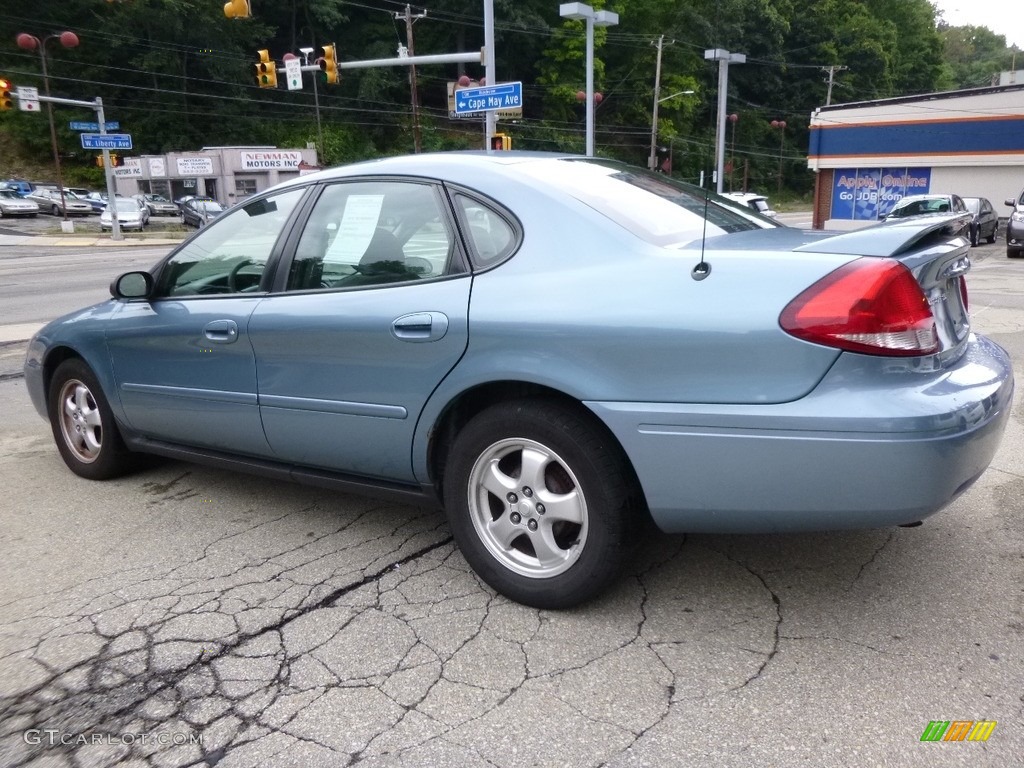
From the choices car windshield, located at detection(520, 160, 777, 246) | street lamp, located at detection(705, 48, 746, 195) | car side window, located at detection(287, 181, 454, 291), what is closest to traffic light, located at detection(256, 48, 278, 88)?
street lamp, located at detection(705, 48, 746, 195)

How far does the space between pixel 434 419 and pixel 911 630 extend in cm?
175

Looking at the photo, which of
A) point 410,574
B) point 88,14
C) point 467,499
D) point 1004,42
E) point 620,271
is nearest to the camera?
point 620,271

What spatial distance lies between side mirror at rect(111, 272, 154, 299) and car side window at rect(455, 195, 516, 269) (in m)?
1.84

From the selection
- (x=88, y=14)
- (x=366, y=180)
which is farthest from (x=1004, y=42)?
(x=366, y=180)

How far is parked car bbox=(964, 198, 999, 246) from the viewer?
22969mm

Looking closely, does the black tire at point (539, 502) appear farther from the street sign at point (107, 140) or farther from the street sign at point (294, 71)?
the street sign at point (107, 140)

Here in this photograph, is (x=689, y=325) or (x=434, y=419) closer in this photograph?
(x=689, y=325)

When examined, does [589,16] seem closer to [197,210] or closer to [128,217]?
[197,210]

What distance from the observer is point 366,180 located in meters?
3.54

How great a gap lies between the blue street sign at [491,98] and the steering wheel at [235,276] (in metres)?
13.7

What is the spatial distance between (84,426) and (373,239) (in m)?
2.28

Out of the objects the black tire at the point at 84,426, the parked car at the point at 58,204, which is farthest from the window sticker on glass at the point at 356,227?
the parked car at the point at 58,204

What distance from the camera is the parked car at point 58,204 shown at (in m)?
45.2

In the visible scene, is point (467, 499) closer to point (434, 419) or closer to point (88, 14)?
point (434, 419)
